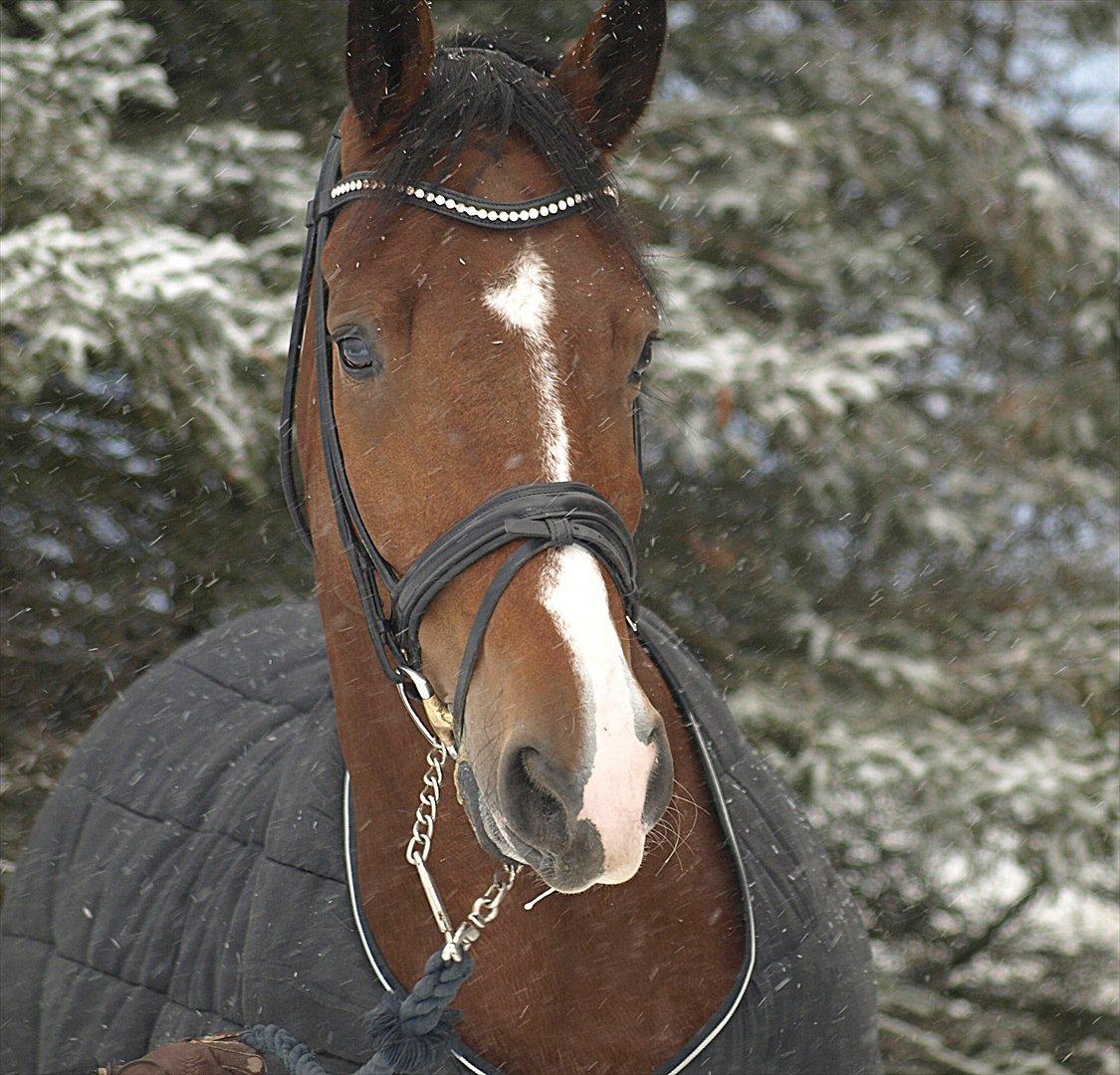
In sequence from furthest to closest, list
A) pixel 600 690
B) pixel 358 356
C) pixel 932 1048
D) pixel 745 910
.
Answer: pixel 932 1048 < pixel 745 910 < pixel 358 356 < pixel 600 690

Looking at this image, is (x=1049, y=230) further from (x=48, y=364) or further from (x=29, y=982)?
(x=29, y=982)

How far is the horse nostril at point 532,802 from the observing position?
3.62 ft

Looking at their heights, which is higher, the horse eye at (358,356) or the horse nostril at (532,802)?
the horse eye at (358,356)

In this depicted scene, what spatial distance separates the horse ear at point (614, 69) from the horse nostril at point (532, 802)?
0.84m

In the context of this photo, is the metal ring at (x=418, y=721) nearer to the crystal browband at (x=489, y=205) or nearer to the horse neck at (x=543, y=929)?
the horse neck at (x=543, y=929)

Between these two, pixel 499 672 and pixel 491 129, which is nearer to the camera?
pixel 499 672

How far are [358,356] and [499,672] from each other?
43 centimetres

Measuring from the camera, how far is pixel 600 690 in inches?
43.0

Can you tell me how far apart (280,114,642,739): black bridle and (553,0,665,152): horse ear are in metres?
0.12

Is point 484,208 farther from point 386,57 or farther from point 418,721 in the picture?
point 418,721

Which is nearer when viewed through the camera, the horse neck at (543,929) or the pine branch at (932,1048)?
the horse neck at (543,929)

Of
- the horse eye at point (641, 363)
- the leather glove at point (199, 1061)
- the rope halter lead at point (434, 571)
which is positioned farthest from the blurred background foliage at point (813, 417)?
the leather glove at point (199, 1061)

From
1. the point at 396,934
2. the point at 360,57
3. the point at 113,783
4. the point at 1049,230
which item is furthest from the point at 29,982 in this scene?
the point at 1049,230

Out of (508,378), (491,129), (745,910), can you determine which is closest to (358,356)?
(508,378)
